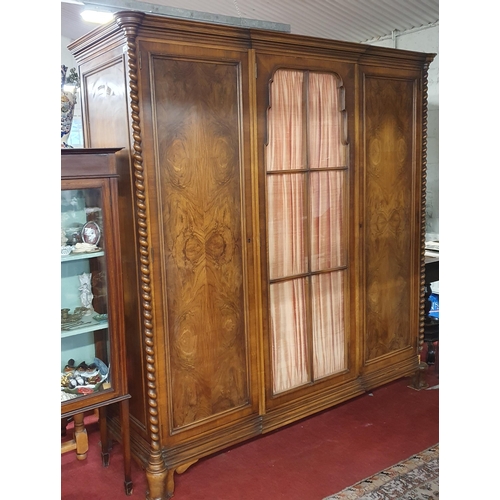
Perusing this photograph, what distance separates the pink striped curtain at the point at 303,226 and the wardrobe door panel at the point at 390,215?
0.25 m

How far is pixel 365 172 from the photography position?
117 inches

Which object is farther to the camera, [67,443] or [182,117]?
[67,443]

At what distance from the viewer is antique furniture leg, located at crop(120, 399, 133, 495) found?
2.37m

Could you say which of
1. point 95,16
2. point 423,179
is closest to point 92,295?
point 423,179

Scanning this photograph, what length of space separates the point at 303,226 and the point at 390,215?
2.27 feet

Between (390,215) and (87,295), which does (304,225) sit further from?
(87,295)

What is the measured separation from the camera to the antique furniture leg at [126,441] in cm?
237

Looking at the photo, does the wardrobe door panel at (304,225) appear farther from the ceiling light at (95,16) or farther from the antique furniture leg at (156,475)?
the ceiling light at (95,16)

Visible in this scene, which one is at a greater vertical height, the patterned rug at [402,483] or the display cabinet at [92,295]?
the display cabinet at [92,295]

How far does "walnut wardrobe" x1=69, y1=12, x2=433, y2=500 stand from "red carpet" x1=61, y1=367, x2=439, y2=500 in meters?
0.16

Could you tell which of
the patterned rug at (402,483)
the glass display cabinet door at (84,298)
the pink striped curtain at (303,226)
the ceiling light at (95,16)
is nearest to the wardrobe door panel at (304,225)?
the pink striped curtain at (303,226)
